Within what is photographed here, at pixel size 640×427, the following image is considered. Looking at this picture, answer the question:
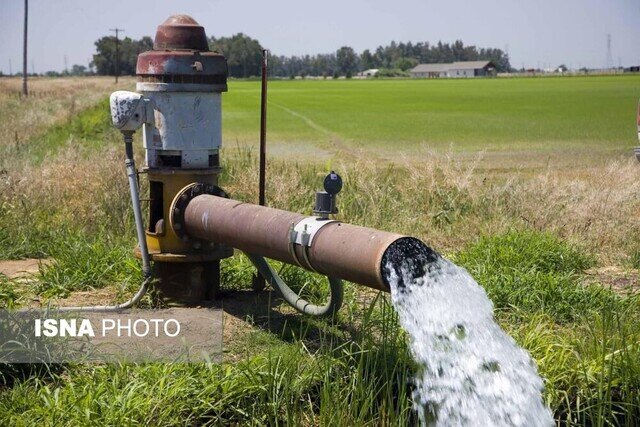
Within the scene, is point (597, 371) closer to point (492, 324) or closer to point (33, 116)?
point (492, 324)

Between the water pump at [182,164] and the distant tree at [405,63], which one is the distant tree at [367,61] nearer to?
the distant tree at [405,63]

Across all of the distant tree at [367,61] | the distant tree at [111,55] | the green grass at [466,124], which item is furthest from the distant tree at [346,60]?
the green grass at [466,124]

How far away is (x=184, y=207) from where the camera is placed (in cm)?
534

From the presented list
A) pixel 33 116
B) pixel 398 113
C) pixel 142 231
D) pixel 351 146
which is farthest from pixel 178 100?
pixel 398 113

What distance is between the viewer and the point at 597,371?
4.22m

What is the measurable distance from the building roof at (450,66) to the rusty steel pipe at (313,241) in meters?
141

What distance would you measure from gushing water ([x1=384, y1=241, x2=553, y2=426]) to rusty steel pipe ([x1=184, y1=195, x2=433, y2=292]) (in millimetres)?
42

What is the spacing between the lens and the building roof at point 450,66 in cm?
14325

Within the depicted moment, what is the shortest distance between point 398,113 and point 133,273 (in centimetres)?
3489

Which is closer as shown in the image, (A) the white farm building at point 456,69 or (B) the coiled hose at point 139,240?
(B) the coiled hose at point 139,240

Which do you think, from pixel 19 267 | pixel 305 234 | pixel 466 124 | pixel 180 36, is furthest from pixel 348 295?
pixel 466 124

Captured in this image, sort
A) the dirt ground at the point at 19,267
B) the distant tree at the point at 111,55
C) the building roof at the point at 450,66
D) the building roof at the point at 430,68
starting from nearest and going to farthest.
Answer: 1. the dirt ground at the point at 19,267
2. the distant tree at the point at 111,55
3. the building roof at the point at 450,66
4. the building roof at the point at 430,68

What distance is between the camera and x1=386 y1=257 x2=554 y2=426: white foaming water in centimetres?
373

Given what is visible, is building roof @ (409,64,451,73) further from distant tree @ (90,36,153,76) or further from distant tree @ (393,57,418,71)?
distant tree @ (90,36,153,76)
